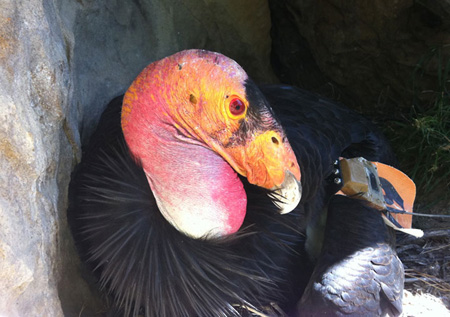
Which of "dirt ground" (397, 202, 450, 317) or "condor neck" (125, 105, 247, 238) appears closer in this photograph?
"condor neck" (125, 105, 247, 238)

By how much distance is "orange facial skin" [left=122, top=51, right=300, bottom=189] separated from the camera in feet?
5.74

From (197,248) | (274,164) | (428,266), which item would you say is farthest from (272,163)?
(428,266)

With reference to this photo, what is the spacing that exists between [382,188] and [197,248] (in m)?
1.04

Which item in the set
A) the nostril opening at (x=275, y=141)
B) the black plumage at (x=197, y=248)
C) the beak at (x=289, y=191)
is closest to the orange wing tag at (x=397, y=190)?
the black plumage at (x=197, y=248)

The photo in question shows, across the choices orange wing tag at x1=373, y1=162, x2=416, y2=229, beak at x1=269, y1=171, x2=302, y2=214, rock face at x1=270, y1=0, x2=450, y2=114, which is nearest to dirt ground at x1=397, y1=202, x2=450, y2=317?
orange wing tag at x1=373, y1=162, x2=416, y2=229

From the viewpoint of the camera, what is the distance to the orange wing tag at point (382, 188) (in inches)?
95.5

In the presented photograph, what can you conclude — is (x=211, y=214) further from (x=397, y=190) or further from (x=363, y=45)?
(x=363, y=45)

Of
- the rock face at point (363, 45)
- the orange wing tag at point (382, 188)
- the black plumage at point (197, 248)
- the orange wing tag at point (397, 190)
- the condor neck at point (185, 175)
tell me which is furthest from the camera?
the rock face at point (363, 45)

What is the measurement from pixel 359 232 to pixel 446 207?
1095 mm

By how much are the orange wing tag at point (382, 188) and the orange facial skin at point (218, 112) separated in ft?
2.35

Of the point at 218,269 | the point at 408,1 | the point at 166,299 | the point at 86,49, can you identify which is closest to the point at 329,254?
the point at 218,269

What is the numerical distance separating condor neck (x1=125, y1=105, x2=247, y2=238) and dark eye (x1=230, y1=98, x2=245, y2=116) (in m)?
0.22

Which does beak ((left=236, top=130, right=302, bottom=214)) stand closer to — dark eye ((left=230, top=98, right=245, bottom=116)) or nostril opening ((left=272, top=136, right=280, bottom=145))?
nostril opening ((left=272, top=136, right=280, bottom=145))

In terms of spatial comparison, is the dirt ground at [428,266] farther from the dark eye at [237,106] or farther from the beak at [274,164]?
the dark eye at [237,106]
